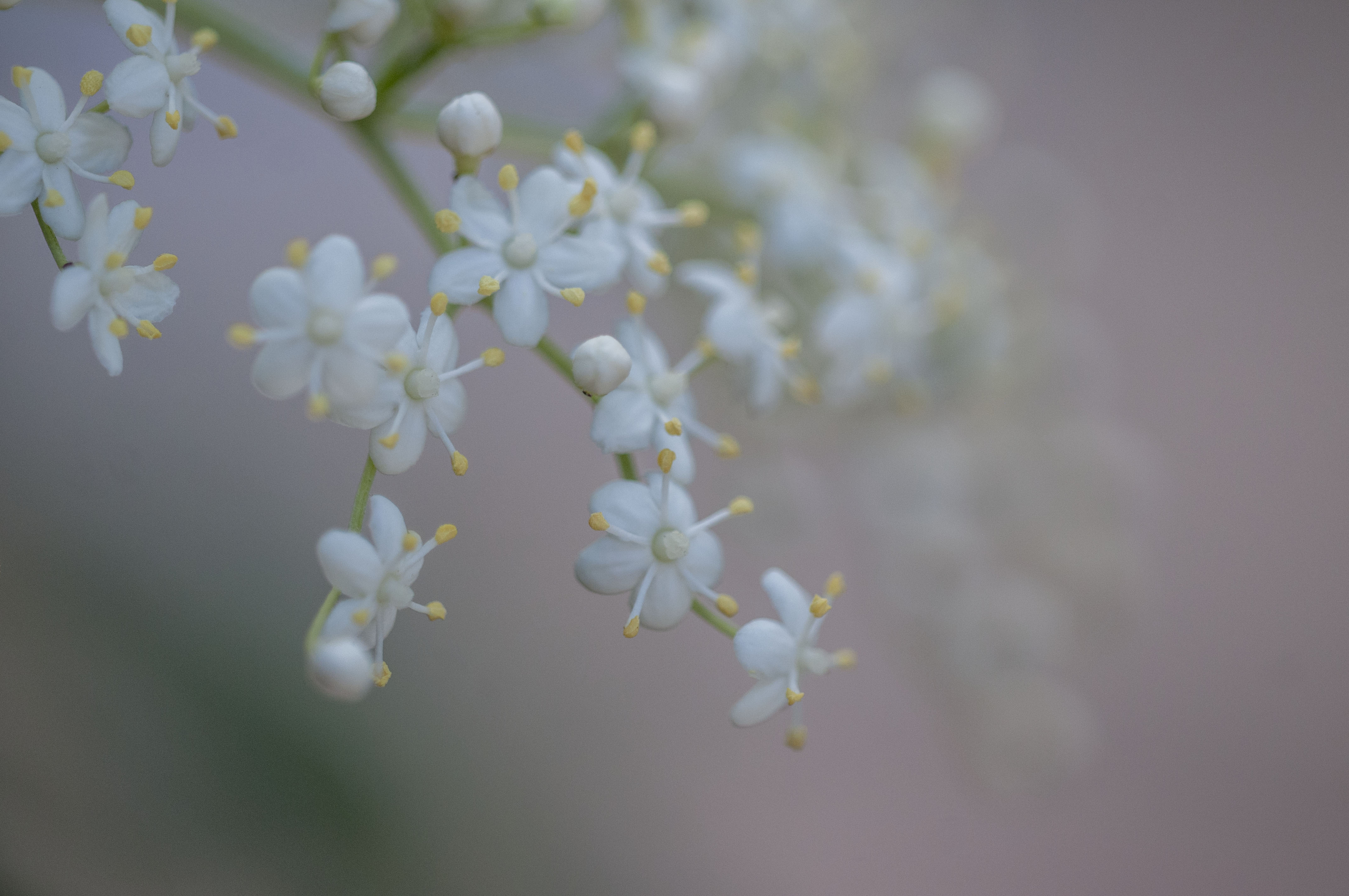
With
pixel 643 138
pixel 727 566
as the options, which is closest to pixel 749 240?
pixel 643 138

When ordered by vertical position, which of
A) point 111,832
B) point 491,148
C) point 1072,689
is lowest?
point 111,832

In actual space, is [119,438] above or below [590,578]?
below

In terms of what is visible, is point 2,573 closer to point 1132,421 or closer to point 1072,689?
point 1072,689

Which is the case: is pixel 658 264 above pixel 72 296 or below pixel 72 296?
above

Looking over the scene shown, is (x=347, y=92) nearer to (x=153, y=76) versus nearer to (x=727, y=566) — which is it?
(x=153, y=76)

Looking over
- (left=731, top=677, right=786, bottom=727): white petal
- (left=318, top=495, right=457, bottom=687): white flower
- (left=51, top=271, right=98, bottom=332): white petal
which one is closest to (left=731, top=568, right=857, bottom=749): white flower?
(left=731, top=677, right=786, bottom=727): white petal

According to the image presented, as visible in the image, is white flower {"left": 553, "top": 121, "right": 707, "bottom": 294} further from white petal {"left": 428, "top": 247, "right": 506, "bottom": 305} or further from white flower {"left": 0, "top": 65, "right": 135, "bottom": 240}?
white flower {"left": 0, "top": 65, "right": 135, "bottom": 240}

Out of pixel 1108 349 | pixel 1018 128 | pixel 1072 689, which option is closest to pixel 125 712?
pixel 1072 689
